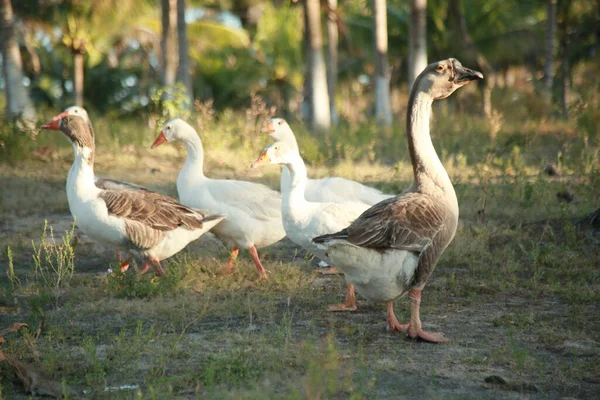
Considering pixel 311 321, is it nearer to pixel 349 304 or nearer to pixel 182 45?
pixel 349 304

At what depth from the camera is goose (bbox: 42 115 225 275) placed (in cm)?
709

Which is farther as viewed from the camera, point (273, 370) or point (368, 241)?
point (368, 241)

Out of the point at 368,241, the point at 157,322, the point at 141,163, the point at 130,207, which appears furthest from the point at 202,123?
the point at 368,241

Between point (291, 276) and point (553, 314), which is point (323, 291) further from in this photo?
point (553, 314)

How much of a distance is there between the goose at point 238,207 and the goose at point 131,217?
0.83ft

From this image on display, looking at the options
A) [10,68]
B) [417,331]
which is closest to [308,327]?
[417,331]

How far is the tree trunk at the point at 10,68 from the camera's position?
1655 cm

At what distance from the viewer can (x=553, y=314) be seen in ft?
20.4

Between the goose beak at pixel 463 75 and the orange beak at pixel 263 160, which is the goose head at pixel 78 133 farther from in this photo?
the goose beak at pixel 463 75

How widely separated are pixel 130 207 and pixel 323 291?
6.77ft

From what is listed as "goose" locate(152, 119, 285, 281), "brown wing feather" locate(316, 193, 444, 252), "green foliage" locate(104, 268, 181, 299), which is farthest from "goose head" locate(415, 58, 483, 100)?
"green foliage" locate(104, 268, 181, 299)

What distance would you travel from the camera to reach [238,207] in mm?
7707

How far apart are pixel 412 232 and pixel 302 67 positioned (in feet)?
110

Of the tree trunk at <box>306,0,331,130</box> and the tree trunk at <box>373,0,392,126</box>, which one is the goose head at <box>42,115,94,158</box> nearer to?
the tree trunk at <box>306,0,331,130</box>
